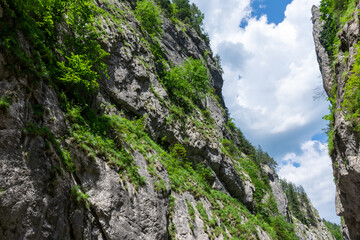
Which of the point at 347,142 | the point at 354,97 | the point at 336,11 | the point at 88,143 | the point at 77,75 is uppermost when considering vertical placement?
the point at 336,11

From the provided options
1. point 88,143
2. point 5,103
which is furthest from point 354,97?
point 5,103

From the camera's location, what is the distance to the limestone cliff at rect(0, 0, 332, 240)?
21.6 feet

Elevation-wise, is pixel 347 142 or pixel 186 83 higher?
pixel 186 83

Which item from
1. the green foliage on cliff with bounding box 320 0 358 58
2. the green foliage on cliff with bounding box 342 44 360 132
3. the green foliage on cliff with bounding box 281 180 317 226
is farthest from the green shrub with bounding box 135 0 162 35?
the green foliage on cliff with bounding box 281 180 317 226

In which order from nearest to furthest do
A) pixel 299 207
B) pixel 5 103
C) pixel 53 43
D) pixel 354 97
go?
pixel 5 103 → pixel 53 43 → pixel 354 97 → pixel 299 207

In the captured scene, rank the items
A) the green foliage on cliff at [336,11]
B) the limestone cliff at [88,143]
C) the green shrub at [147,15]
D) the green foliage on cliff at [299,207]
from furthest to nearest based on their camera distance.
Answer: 1. the green foliage on cliff at [299,207]
2. the green shrub at [147,15]
3. the green foliage on cliff at [336,11]
4. the limestone cliff at [88,143]

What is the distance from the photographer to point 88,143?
32.6 feet

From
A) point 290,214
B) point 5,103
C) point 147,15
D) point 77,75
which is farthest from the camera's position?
point 290,214

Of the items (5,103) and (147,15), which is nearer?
(5,103)

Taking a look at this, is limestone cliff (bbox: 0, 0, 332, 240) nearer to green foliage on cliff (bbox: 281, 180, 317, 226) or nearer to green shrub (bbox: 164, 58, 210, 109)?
green shrub (bbox: 164, 58, 210, 109)

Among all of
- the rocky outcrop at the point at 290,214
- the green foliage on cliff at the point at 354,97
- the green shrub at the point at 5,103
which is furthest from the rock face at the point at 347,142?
the rocky outcrop at the point at 290,214

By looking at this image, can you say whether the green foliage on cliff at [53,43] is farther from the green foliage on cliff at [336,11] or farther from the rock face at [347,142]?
the green foliage on cliff at [336,11]

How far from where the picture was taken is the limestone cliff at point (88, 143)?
259 inches

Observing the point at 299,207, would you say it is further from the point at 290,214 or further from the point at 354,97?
the point at 354,97
